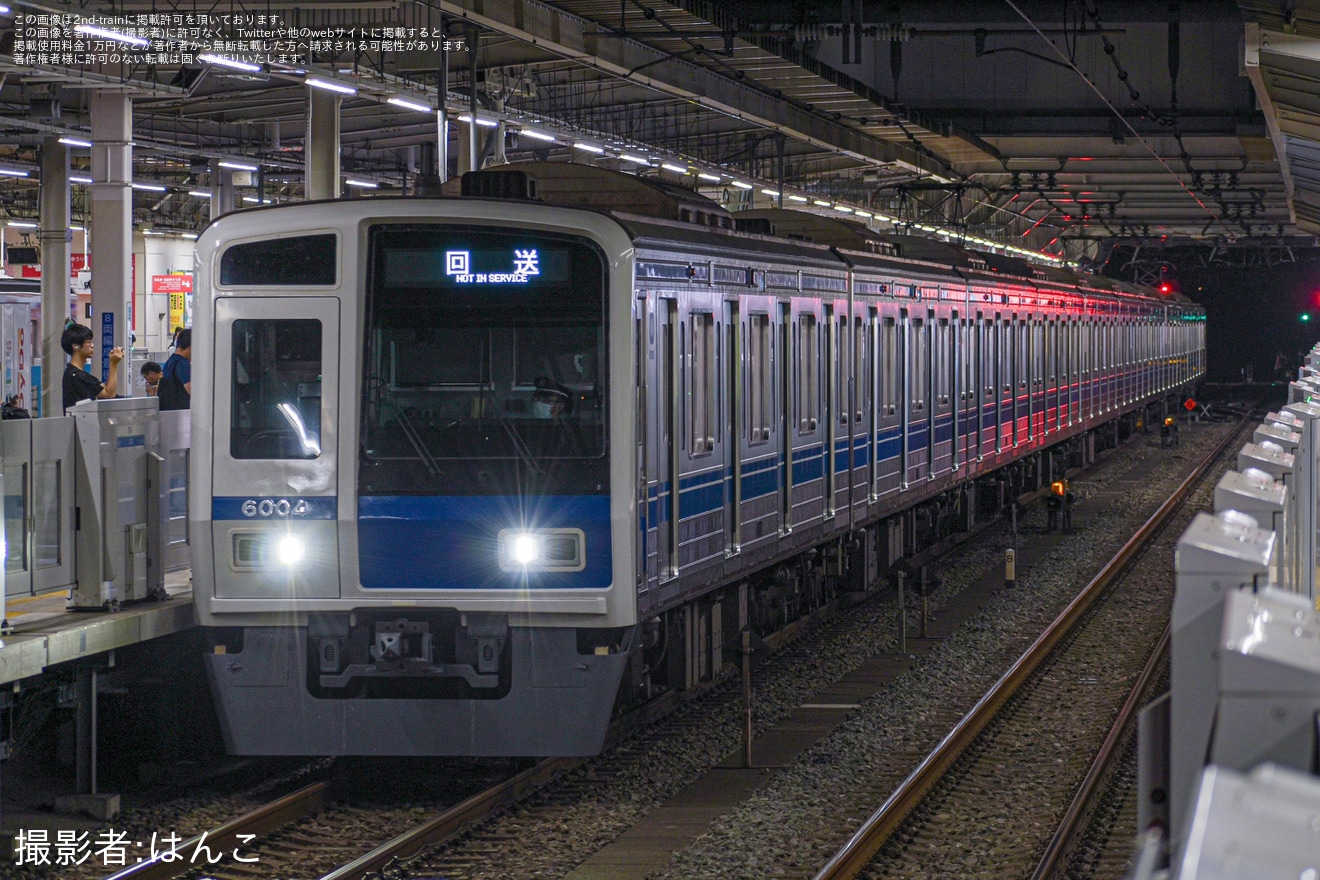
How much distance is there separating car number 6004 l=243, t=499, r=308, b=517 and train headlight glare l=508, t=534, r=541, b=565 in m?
0.93

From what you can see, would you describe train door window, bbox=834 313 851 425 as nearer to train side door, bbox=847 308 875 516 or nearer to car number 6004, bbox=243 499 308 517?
train side door, bbox=847 308 875 516

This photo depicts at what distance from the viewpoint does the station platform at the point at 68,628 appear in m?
7.21

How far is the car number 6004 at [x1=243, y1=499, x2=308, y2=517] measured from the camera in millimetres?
7789

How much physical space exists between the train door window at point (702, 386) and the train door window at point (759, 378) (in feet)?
2.45

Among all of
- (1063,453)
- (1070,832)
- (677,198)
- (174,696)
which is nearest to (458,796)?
(174,696)

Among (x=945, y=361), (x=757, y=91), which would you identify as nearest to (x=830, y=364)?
(x=945, y=361)

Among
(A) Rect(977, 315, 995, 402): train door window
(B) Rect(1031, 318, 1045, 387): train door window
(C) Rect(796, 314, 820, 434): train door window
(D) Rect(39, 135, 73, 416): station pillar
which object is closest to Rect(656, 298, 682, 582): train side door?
(C) Rect(796, 314, 820, 434): train door window

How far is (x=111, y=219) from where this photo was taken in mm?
21344

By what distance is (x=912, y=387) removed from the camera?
14.9m

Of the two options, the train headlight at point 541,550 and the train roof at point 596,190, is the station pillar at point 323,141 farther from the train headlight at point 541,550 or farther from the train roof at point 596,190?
the train headlight at point 541,550

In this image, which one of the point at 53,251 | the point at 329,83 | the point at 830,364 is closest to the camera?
the point at 830,364

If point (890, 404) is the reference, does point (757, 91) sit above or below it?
above

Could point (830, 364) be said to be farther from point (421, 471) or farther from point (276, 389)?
point (276, 389)

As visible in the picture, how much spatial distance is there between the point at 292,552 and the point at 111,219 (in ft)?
48.5
